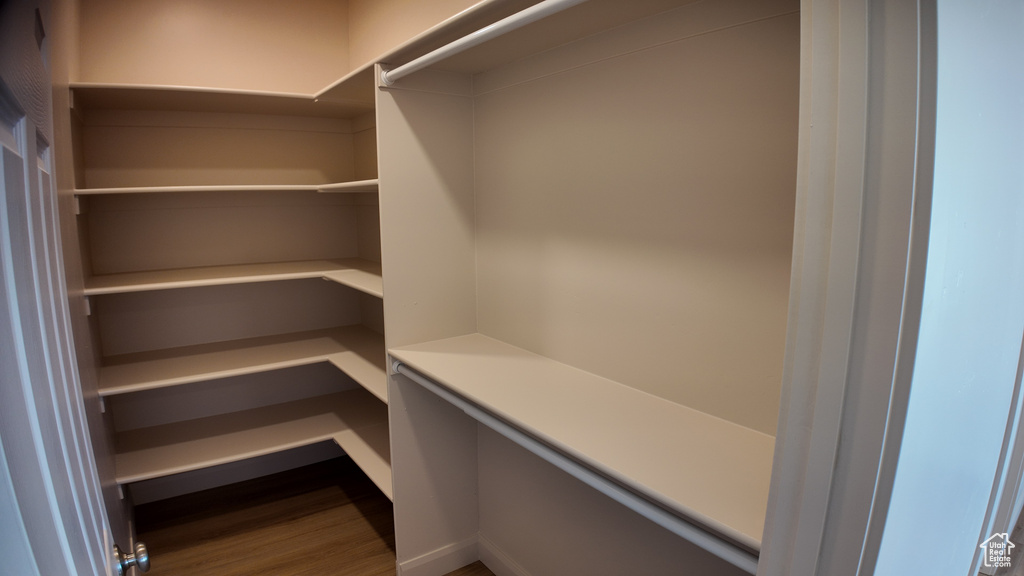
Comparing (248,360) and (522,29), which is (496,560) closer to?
(248,360)

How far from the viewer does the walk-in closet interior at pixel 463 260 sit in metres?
1.21

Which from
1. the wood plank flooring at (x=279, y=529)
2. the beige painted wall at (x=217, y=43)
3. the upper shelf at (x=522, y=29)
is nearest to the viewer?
the upper shelf at (x=522, y=29)

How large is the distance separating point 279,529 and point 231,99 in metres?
2.19

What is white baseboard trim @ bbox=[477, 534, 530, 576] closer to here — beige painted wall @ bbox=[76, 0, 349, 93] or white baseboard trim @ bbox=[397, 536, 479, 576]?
white baseboard trim @ bbox=[397, 536, 479, 576]

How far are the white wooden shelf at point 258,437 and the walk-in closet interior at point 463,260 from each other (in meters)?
0.02

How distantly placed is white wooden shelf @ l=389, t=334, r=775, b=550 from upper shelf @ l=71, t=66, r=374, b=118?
126cm

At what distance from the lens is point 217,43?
286cm

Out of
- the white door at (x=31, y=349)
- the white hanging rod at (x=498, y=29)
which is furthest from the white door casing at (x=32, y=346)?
the white hanging rod at (x=498, y=29)

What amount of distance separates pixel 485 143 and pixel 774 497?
1.71 meters

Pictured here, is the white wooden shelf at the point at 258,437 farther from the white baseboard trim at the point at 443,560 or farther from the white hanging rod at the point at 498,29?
the white hanging rod at the point at 498,29

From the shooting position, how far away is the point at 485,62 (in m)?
1.88

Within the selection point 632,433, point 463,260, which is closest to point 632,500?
point 632,433

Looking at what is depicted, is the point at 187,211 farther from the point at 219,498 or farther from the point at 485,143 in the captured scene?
the point at 485,143

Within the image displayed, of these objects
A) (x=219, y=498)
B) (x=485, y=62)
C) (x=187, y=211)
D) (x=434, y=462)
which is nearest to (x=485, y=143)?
(x=485, y=62)
